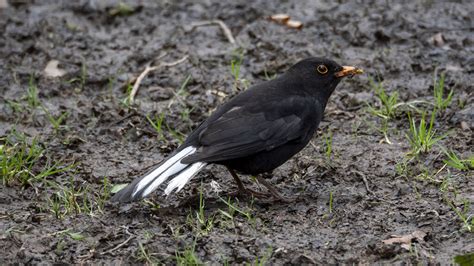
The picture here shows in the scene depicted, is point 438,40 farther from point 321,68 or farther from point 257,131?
point 257,131

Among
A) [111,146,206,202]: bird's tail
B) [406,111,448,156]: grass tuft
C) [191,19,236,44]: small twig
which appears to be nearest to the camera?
[111,146,206,202]: bird's tail

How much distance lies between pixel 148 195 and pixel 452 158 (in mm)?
2467

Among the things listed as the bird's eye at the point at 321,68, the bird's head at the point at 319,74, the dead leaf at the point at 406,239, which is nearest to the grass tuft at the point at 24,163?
the bird's head at the point at 319,74

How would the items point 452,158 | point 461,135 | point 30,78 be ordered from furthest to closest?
point 30,78 < point 461,135 < point 452,158

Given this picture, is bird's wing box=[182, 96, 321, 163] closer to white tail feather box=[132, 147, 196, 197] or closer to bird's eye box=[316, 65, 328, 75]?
white tail feather box=[132, 147, 196, 197]

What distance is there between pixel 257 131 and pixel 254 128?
0.11 ft

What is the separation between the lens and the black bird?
6324 mm

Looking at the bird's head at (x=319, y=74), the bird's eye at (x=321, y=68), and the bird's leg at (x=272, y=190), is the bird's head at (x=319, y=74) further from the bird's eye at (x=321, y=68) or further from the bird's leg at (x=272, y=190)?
the bird's leg at (x=272, y=190)

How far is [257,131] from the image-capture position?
6.65 m

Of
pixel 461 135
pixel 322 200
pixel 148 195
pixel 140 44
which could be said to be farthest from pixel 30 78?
pixel 461 135

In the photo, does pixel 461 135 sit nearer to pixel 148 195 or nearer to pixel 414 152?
pixel 414 152

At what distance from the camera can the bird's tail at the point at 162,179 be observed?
6125 mm

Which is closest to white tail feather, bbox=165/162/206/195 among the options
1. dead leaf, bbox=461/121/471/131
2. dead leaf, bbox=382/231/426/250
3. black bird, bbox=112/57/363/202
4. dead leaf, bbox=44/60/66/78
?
black bird, bbox=112/57/363/202

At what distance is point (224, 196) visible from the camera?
6711mm
